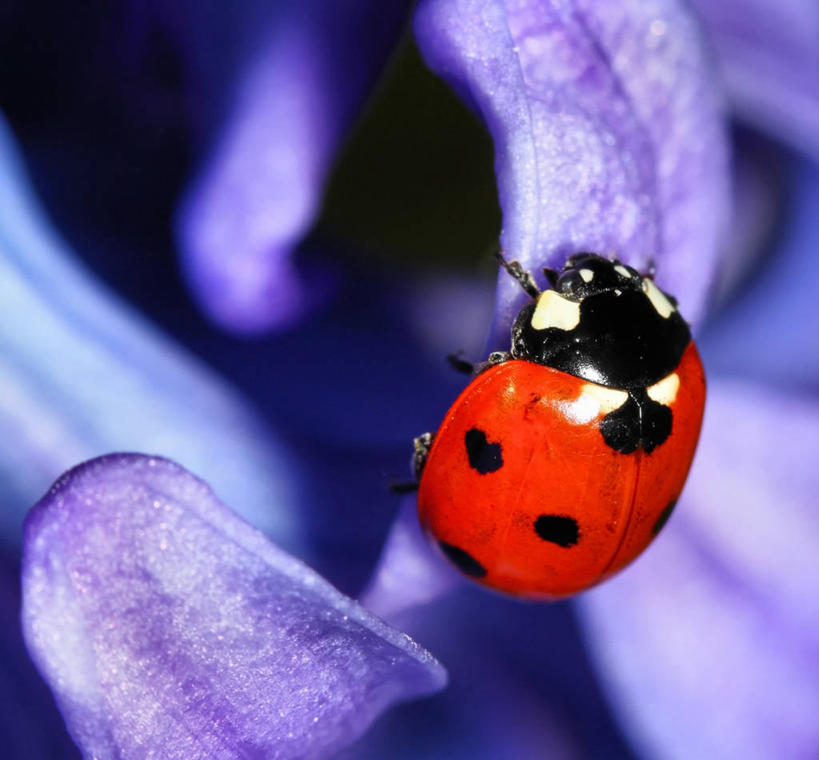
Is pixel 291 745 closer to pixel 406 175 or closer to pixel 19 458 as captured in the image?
pixel 19 458

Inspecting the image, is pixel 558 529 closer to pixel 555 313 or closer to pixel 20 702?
pixel 555 313

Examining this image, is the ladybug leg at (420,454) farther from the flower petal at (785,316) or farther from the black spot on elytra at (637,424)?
the flower petal at (785,316)

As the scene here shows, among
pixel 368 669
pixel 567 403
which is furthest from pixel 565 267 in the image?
pixel 368 669

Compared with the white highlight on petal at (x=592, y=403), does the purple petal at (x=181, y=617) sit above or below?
below

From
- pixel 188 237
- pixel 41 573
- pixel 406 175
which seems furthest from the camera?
pixel 406 175

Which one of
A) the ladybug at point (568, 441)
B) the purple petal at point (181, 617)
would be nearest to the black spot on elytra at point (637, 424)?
the ladybug at point (568, 441)

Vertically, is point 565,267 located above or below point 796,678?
above

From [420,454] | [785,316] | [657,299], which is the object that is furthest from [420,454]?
[785,316]
